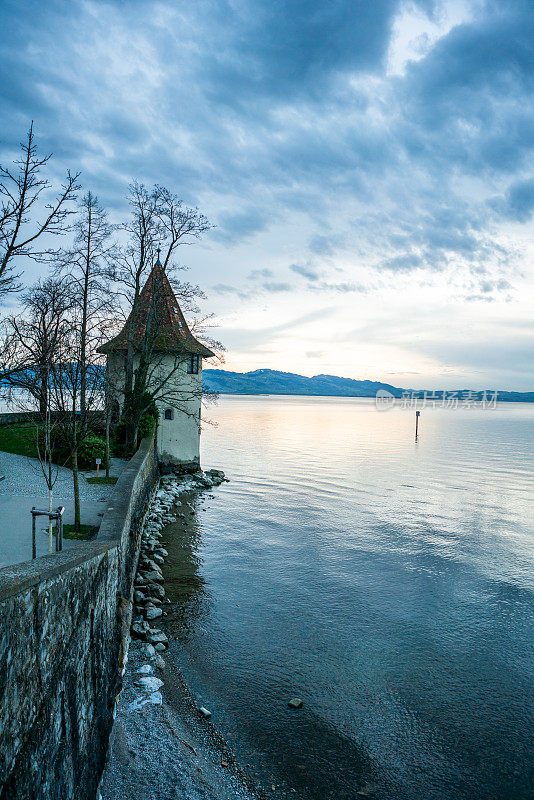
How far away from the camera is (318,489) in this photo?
107ft

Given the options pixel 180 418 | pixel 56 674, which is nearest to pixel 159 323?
pixel 180 418

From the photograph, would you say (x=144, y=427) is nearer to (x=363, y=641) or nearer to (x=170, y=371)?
(x=170, y=371)

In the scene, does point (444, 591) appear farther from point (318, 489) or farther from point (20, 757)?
point (318, 489)

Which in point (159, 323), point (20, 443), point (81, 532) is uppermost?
point (159, 323)

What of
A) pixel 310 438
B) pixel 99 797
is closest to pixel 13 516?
pixel 99 797

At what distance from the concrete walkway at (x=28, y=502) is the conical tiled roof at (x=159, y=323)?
9.00 meters

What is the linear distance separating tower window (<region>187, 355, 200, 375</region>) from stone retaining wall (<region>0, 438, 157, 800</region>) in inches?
972

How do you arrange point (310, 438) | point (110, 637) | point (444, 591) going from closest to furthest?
point (110, 637) → point (444, 591) → point (310, 438)

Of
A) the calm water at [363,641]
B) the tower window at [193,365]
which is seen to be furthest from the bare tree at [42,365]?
the tower window at [193,365]

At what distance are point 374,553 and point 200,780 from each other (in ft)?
43.4

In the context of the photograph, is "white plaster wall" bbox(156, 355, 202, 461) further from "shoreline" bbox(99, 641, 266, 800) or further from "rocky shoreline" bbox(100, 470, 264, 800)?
"shoreline" bbox(99, 641, 266, 800)

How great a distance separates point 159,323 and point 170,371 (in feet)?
12.9

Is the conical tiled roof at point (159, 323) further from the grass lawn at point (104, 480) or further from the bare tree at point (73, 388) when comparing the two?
the bare tree at point (73, 388)

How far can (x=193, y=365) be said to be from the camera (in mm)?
32906
